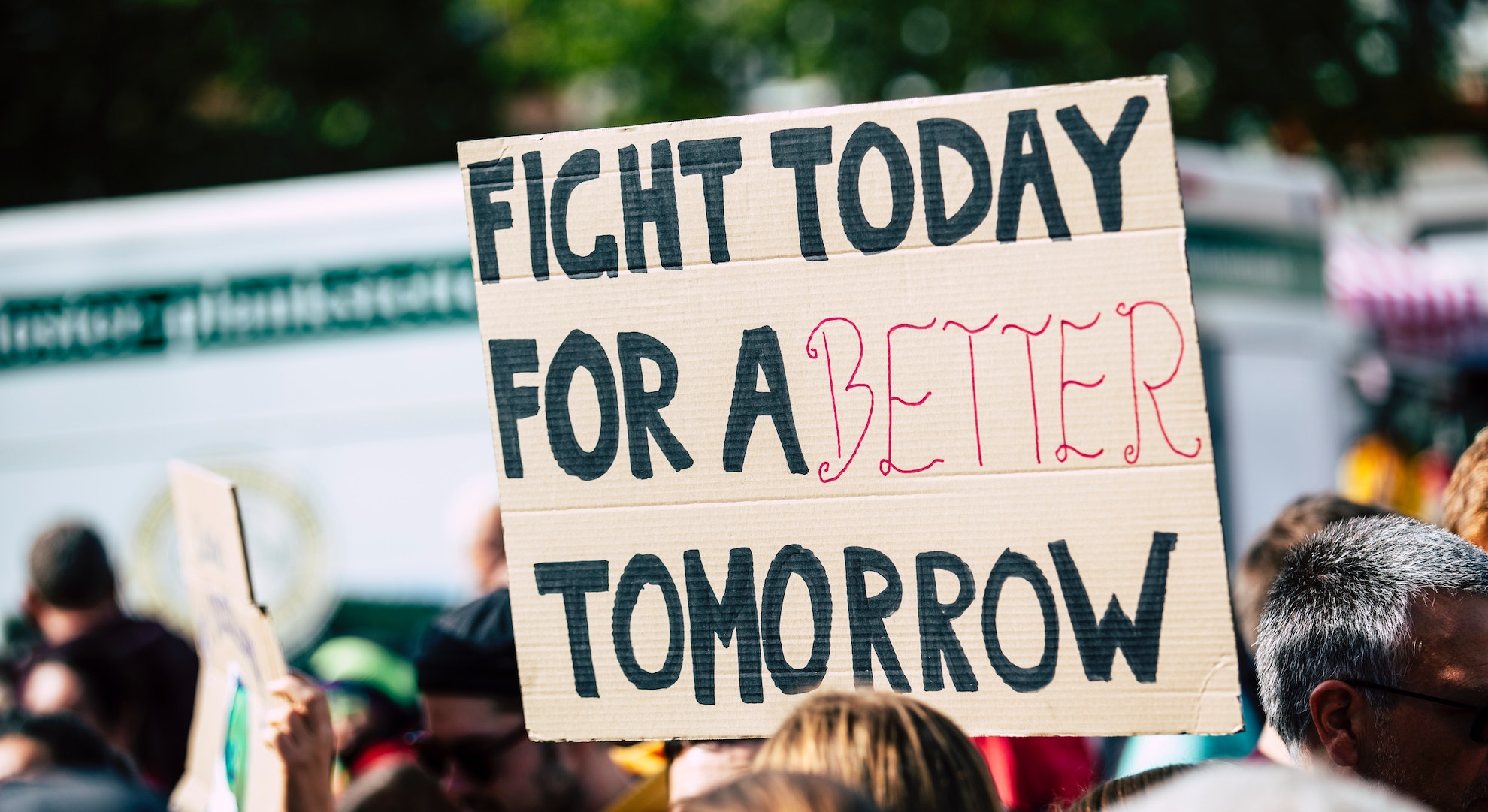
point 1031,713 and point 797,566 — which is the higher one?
point 797,566

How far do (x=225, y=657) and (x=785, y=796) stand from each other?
156 cm

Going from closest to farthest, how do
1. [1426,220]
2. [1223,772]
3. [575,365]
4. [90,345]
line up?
[1223,772] < [575,365] < [90,345] < [1426,220]

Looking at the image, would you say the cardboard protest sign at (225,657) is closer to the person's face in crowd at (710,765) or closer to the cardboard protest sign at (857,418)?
the cardboard protest sign at (857,418)

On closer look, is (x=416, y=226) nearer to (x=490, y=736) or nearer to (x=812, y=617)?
(x=490, y=736)

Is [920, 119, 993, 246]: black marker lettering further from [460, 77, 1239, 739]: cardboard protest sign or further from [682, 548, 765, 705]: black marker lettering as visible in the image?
[682, 548, 765, 705]: black marker lettering

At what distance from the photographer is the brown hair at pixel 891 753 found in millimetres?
1634

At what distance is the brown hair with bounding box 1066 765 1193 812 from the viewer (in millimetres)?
1887

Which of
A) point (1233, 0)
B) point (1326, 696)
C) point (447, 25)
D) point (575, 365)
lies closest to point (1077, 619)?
point (1326, 696)

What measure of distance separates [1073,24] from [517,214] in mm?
7805

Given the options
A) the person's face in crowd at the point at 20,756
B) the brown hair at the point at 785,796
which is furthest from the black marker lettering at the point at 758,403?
the person's face in crowd at the point at 20,756

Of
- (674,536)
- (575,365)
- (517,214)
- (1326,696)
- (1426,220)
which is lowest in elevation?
(1326,696)

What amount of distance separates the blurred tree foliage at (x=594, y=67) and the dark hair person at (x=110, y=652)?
6.64 meters

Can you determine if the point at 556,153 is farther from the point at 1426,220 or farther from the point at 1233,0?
the point at 1426,220

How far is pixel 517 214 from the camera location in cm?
215
